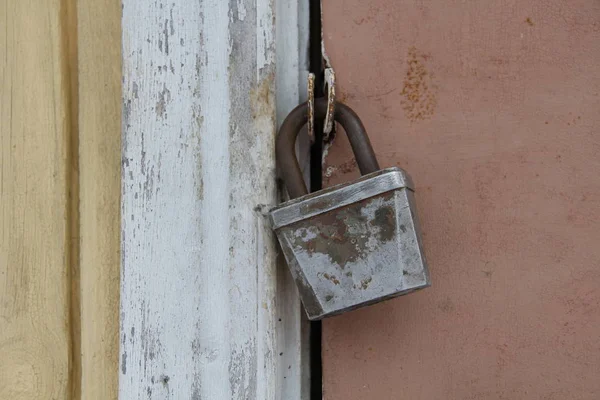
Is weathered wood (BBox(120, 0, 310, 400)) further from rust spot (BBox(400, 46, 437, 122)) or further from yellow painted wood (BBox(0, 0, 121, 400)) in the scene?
rust spot (BBox(400, 46, 437, 122))

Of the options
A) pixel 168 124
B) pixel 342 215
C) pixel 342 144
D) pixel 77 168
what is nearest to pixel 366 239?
pixel 342 215

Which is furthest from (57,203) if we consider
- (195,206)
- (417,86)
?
(417,86)

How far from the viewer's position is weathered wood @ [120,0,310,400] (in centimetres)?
65

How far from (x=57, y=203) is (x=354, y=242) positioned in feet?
1.21

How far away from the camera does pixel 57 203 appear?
28.0 inches

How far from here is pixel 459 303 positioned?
0.69m

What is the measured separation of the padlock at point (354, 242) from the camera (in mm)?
586

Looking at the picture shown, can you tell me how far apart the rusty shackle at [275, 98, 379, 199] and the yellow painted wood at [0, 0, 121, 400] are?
0.70ft

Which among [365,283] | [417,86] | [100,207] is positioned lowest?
[365,283]

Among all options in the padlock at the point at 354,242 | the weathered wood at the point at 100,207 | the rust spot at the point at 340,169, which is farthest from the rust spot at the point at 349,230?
the weathered wood at the point at 100,207

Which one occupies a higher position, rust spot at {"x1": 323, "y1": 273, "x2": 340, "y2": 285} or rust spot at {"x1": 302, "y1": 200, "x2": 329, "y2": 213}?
rust spot at {"x1": 302, "y1": 200, "x2": 329, "y2": 213}

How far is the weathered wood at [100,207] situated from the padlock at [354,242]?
0.76ft

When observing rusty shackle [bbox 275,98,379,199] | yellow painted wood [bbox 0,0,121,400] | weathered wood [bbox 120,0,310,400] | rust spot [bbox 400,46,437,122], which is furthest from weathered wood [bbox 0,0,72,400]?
rust spot [bbox 400,46,437,122]

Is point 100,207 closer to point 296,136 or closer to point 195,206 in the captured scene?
point 195,206
